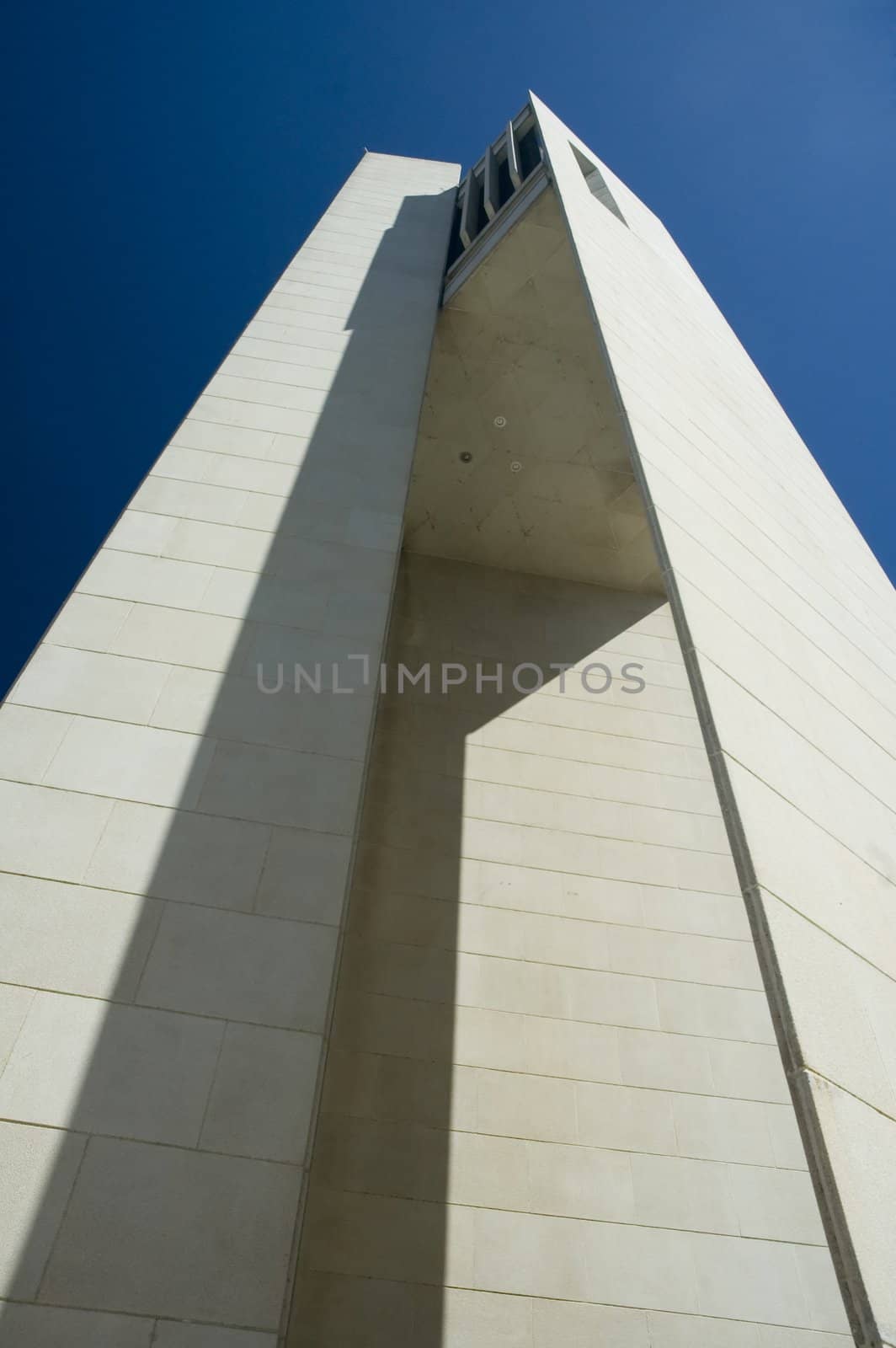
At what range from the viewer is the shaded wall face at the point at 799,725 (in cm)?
189

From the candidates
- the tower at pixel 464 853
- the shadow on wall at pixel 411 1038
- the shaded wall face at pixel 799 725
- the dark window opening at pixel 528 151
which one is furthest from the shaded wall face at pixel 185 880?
the dark window opening at pixel 528 151

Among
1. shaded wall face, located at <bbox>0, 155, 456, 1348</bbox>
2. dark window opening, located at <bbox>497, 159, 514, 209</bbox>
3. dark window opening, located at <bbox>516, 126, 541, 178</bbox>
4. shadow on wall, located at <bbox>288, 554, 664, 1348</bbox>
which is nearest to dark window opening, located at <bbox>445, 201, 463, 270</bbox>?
dark window opening, located at <bbox>497, 159, 514, 209</bbox>

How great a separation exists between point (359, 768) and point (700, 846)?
5656 millimetres

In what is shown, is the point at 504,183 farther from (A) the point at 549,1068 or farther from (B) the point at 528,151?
(A) the point at 549,1068

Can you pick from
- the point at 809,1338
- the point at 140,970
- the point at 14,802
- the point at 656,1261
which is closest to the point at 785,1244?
the point at 809,1338

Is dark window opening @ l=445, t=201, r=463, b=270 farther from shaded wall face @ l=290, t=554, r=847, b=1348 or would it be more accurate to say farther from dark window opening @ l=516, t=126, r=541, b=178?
shaded wall face @ l=290, t=554, r=847, b=1348

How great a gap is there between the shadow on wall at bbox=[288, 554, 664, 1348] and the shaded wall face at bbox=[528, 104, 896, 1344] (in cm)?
448

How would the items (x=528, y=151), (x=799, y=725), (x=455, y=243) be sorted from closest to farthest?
1. (x=799, y=725)
2. (x=455, y=243)
3. (x=528, y=151)

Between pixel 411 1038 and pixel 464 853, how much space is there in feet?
6.83

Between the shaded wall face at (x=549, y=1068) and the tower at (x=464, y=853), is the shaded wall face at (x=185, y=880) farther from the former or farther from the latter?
the shaded wall face at (x=549, y=1068)

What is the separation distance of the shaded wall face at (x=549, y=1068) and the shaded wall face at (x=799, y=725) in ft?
13.1

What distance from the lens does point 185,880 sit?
3949 mm

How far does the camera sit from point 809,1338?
5.56m

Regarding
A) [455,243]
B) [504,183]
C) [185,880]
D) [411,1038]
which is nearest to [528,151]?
[504,183]
